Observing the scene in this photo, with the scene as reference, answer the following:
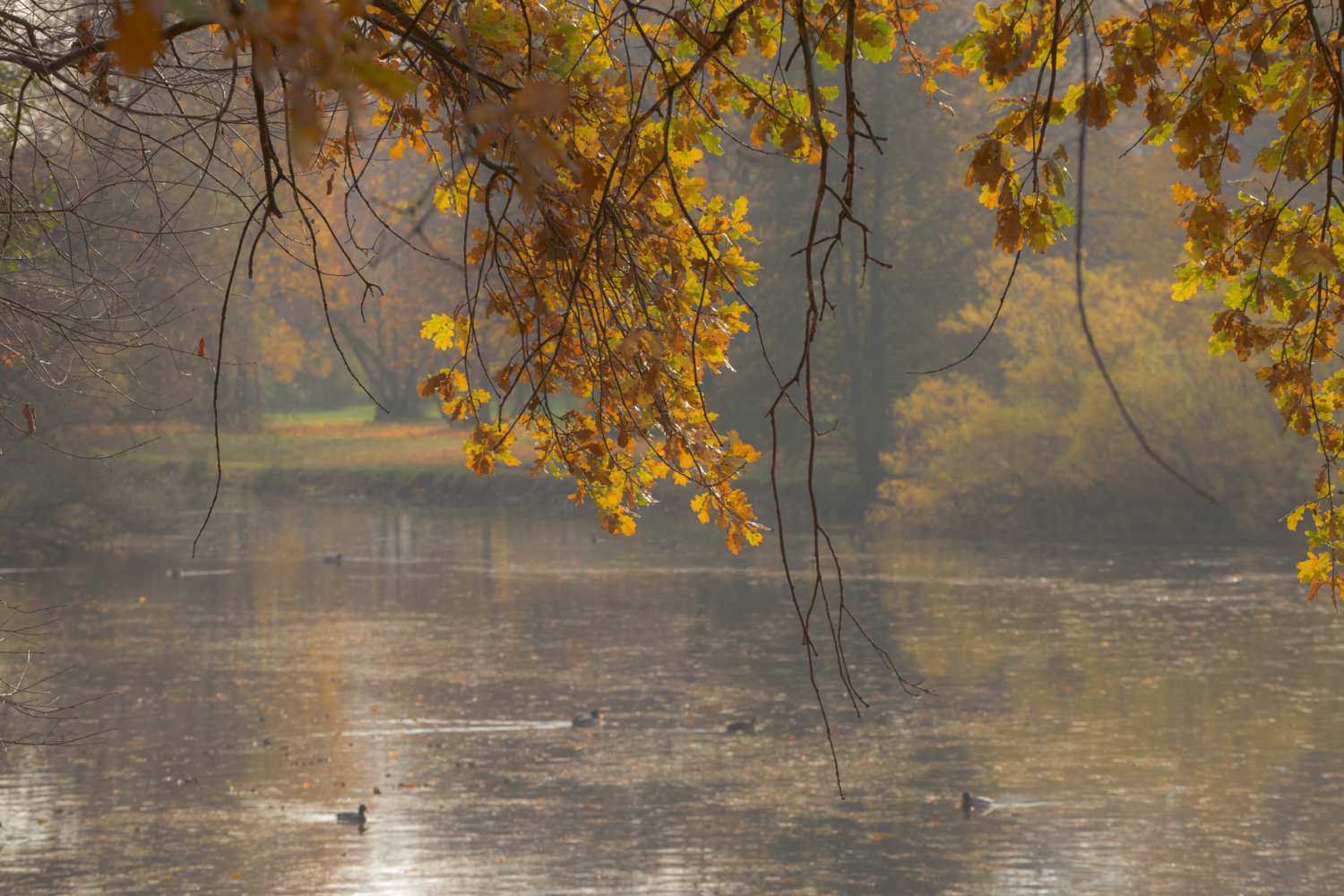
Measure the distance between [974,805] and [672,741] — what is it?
11.8 ft

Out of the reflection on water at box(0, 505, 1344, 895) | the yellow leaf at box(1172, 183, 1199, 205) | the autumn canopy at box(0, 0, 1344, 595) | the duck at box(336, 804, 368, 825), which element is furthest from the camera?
the duck at box(336, 804, 368, 825)

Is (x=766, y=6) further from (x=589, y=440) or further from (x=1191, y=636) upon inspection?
(x=1191, y=636)

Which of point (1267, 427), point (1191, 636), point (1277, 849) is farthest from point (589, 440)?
point (1267, 427)

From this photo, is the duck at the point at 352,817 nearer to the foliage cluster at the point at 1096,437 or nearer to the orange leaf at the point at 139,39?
the orange leaf at the point at 139,39

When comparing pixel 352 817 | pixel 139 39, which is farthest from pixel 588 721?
pixel 139 39

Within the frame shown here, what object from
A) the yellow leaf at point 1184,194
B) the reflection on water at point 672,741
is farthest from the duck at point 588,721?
the yellow leaf at point 1184,194

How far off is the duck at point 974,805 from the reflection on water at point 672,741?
0.59 feet

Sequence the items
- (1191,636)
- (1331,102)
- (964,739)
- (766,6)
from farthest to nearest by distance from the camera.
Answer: (1191,636) → (964,739) → (766,6) → (1331,102)

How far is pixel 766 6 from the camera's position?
14.8 feet

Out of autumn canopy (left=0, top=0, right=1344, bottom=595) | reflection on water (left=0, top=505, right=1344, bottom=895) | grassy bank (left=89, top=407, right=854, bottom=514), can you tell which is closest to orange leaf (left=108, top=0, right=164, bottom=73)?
autumn canopy (left=0, top=0, right=1344, bottom=595)

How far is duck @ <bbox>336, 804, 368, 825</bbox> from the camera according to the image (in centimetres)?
1250

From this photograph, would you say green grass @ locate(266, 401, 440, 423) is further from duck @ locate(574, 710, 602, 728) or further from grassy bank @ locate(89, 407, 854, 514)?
duck @ locate(574, 710, 602, 728)

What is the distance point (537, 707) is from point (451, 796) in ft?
11.0

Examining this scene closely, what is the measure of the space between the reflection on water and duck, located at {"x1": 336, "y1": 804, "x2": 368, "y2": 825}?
0.13 m
